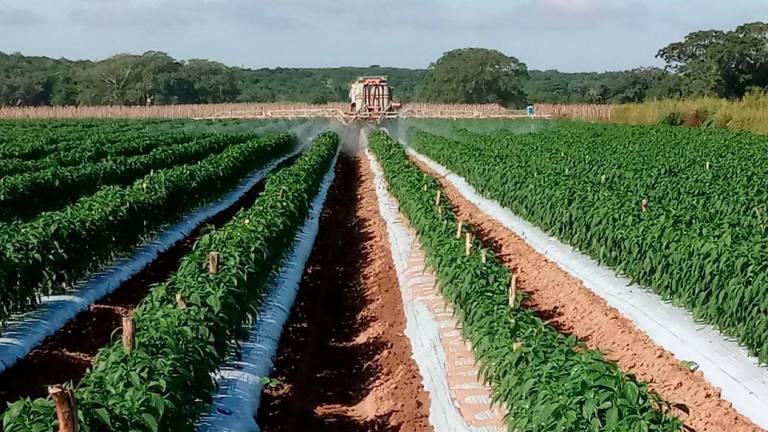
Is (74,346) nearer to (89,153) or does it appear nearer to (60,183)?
(60,183)

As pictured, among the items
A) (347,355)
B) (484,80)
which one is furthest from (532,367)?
(484,80)

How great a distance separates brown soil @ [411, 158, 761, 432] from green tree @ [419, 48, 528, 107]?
95818 mm

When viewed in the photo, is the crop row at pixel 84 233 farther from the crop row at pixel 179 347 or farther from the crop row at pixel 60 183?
the crop row at pixel 60 183

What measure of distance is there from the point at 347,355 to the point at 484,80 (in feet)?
338

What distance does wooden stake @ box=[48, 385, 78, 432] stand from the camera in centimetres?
474

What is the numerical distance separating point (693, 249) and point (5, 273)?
8290 mm

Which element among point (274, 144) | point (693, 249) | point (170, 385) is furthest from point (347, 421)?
point (274, 144)

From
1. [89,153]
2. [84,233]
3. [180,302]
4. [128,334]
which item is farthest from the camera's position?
[89,153]

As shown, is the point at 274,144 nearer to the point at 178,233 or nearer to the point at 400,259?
the point at 178,233

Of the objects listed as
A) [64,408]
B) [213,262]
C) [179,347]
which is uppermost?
[64,408]

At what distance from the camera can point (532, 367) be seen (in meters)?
6.52

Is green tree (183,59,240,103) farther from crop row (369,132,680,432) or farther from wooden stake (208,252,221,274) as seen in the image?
wooden stake (208,252,221,274)

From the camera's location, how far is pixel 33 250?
1130 centimetres

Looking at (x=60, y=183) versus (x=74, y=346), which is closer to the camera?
(x=74, y=346)
